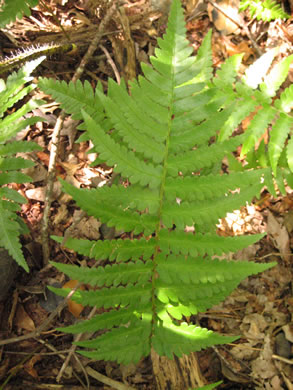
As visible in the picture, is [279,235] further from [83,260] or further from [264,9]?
[264,9]

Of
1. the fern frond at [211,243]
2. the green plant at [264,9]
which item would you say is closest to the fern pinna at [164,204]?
the fern frond at [211,243]

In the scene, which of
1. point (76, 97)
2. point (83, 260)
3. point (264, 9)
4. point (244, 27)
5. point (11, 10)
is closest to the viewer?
point (76, 97)

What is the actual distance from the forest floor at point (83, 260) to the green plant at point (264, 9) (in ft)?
1.13

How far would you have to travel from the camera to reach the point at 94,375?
93.4 inches

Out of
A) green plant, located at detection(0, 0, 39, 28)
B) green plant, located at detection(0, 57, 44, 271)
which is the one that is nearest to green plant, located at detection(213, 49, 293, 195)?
green plant, located at detection(0, 57, 44, 271)

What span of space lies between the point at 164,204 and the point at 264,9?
3002 millimetres

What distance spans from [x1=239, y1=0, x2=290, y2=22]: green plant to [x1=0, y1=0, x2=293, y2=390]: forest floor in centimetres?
35

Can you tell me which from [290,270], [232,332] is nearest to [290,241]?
[290,270]

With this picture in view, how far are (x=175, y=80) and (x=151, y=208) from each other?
0.64 meters

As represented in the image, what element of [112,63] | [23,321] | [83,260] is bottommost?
[23,321]

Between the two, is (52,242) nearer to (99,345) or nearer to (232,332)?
(99,345)

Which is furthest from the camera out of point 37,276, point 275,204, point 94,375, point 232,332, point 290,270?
point 275,204

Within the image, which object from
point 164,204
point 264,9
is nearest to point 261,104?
point 164,204

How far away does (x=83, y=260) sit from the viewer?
2.66 metres
